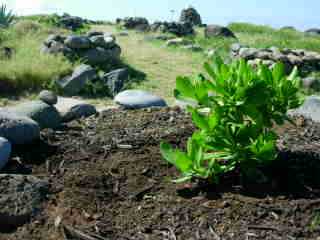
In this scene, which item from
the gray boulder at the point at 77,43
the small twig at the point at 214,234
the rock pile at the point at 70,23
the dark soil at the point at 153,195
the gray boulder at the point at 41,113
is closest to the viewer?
the small twig at the point at 214,234

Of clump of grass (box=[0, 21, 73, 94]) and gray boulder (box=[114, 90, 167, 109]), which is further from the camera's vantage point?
clump of grass (box=[0, 21, 73, 94])

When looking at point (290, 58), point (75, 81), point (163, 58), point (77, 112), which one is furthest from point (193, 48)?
point (77, 112)

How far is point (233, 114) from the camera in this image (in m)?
3.26

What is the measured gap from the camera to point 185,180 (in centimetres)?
344

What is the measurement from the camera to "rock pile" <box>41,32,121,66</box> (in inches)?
420

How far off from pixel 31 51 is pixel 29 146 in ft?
21.8

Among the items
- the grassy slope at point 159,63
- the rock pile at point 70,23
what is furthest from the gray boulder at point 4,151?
the rock pile at point 70,23

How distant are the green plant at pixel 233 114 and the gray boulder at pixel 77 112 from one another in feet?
7.67

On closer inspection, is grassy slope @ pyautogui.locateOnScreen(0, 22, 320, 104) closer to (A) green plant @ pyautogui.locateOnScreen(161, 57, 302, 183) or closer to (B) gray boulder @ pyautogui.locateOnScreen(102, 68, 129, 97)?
(B) gray boulder @ pyautogui.locateOnScreen(102, 68, 129, 97)

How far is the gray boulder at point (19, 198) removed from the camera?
321 cm

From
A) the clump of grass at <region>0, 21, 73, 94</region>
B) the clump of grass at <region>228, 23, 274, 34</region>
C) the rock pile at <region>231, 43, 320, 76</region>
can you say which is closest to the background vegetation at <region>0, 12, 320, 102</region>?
the clump of grass at <region>0, 21, 73, 94</region>

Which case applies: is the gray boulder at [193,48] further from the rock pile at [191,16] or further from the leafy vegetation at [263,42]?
the rock pile at [191,16]

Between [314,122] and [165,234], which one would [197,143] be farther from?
[314,122]

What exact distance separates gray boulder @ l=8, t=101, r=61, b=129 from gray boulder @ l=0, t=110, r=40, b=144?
1.90 ft
